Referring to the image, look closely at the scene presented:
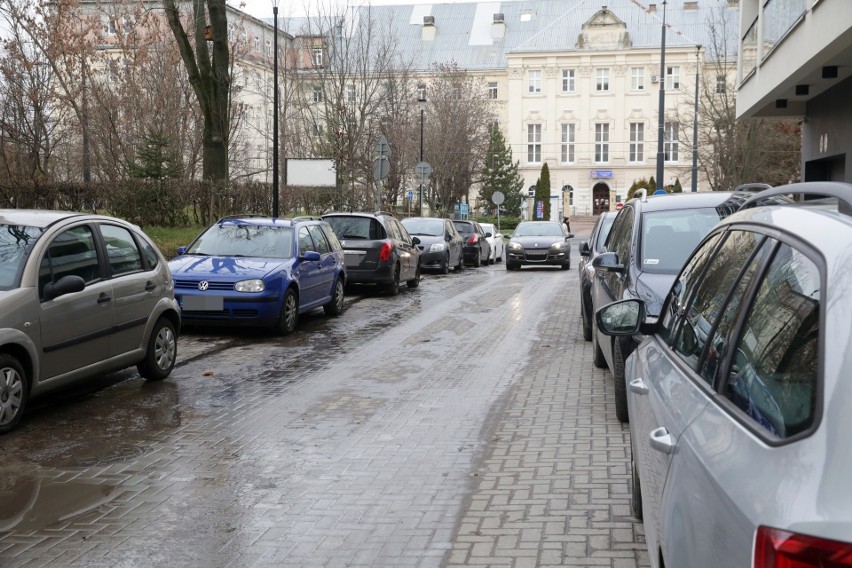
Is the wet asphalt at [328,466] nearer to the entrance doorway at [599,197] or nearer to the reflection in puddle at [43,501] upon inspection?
the reflection in puddle at [43,501]

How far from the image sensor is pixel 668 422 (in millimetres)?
3105

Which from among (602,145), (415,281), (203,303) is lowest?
(415,281)

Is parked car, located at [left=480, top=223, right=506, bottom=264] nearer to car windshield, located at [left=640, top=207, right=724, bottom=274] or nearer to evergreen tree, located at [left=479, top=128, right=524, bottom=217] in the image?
car windshield, located at [left=640, top=207, right=724, bottom=274]

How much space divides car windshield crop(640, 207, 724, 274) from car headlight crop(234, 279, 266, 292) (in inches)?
222

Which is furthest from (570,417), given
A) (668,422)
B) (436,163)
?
(436,163)

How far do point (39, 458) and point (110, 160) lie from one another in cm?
2616

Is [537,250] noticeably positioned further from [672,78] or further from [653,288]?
[672,78]

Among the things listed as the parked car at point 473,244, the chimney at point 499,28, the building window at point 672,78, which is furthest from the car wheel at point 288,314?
the chimney at point 499,28

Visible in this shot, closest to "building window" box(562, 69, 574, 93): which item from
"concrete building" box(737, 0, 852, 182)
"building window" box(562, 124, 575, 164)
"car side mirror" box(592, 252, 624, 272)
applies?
"building window" box(562, 124, 575, 164)

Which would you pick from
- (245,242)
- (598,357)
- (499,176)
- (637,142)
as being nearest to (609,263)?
(598,357)

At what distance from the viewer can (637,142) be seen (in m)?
89.2

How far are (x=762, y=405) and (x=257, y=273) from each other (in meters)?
11.1

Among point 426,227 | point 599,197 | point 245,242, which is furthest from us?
point 599,197

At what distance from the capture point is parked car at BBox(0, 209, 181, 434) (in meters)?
7.33
